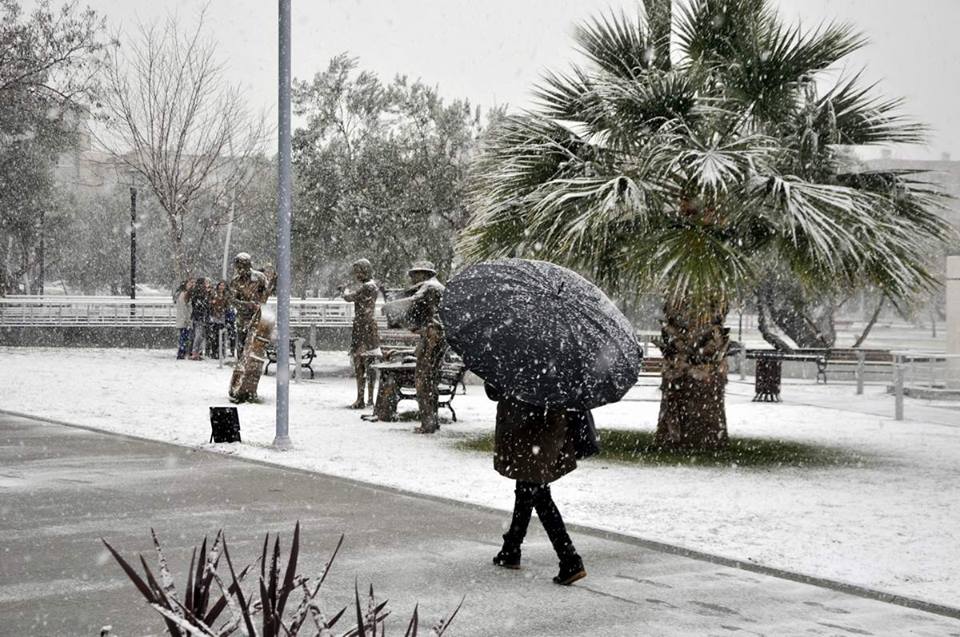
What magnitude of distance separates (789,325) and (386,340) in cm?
2711

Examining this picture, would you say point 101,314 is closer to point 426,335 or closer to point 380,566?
point 426,335

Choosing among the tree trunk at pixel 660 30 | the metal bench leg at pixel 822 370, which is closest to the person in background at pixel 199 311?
the metal bench leg at pixel 822 370

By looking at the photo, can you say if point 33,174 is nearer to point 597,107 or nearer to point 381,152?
point 381,152

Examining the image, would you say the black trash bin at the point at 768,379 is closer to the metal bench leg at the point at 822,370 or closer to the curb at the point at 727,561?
the metal bench leg at the point at 822,370

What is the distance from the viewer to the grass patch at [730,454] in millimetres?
14148

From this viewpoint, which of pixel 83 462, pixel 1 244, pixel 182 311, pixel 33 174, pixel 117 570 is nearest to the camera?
pixel 117 570

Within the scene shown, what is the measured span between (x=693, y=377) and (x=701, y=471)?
142 cm

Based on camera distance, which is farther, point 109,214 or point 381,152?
point 109,214

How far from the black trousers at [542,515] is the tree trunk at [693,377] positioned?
22.0 ft

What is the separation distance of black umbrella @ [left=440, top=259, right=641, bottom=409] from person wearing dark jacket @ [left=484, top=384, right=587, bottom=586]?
17cm

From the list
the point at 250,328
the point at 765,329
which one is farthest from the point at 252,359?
the point at 765,329

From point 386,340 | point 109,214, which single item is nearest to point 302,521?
point 386,340

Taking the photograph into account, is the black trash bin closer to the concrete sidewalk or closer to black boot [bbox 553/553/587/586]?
the concrete sidewalk

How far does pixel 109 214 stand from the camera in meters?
77.6
